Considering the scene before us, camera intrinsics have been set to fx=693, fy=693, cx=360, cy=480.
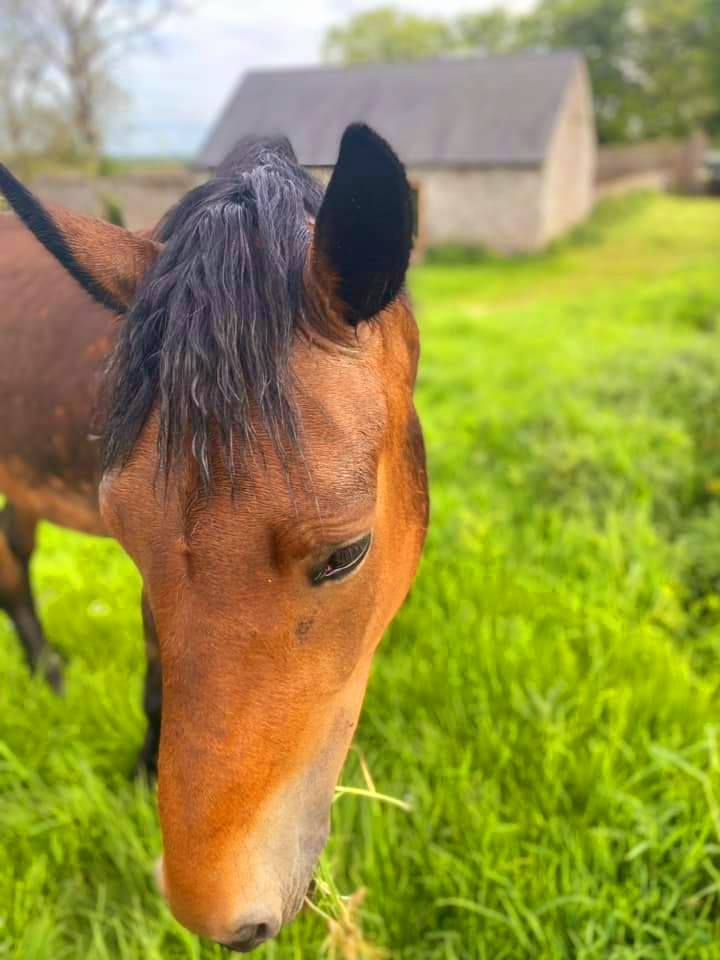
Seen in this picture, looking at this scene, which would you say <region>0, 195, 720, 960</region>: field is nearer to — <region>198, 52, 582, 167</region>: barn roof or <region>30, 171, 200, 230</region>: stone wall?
<region>30, 171, 200, 230</region>: stone wall

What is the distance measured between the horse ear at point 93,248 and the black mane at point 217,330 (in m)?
0.11

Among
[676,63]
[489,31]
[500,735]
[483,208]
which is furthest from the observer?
[489,31]

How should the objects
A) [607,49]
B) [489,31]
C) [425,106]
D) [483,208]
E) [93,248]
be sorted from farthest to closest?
[489,31]
[607,49]
[425,106]
[483,208]
[93,248]

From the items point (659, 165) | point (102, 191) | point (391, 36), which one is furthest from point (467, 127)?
point (391, 36)

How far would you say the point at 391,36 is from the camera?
131 ft

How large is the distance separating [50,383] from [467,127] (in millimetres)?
20459

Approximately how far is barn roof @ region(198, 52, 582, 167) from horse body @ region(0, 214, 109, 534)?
1773cm

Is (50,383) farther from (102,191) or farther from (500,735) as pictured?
(102,191)

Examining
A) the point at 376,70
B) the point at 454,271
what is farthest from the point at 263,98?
the point at 454,271

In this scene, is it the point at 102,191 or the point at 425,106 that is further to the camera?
the point at 425,106

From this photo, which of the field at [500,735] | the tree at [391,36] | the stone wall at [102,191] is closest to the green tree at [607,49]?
the tree at [391,36]

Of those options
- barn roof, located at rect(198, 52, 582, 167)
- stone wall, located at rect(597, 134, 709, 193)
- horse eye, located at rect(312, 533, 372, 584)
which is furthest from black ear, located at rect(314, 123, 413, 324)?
stone wall, located at rect(597, 134, 709, 193)

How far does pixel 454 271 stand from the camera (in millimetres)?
16719

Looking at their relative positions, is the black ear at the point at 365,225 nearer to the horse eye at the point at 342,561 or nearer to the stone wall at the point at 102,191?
the horse eye at the point at 342,561
